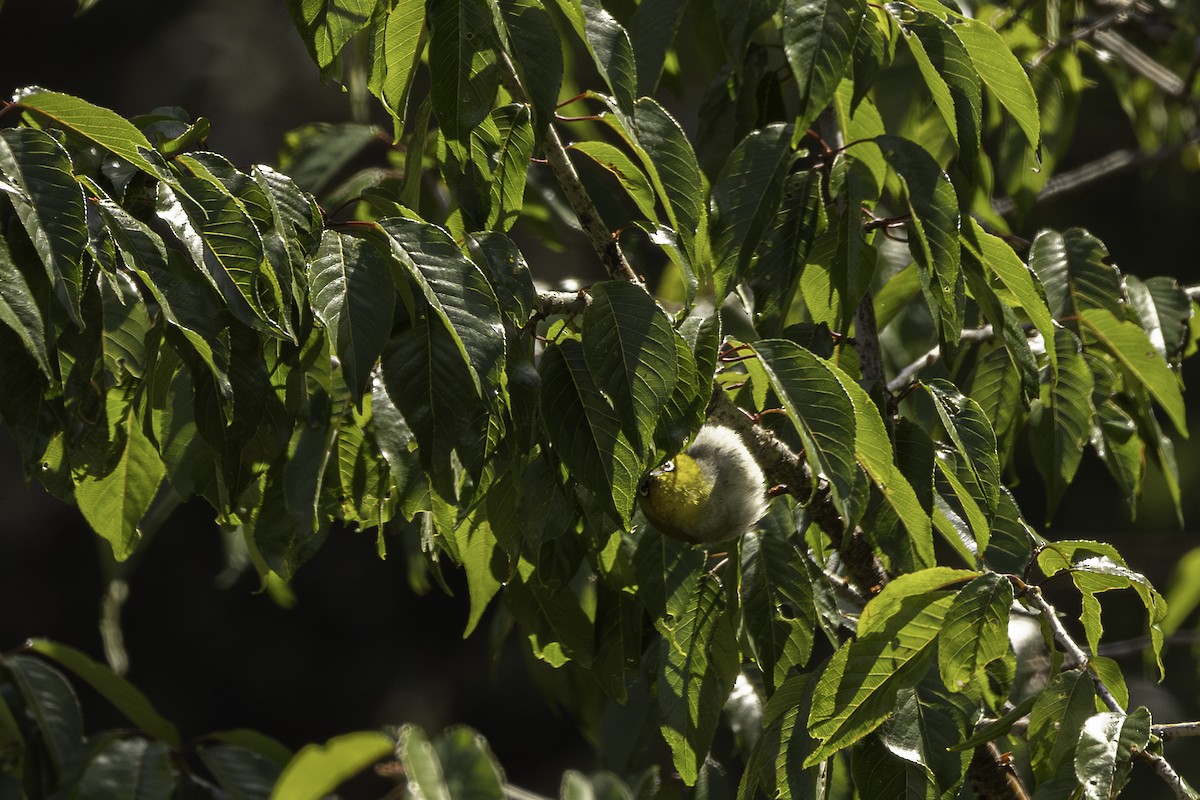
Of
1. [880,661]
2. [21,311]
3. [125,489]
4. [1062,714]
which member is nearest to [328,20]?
[21,311]

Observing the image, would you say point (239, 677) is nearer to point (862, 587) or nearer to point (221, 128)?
point (221, 128)

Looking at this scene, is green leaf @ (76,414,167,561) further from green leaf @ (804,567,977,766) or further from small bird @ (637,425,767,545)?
green leaf @ (804,567,977,766)

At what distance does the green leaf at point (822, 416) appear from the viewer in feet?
2.14

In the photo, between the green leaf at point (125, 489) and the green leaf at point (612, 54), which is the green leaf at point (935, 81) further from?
the green leaf at point (125, 489)

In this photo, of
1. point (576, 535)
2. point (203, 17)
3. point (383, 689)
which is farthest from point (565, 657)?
point (203, 17)

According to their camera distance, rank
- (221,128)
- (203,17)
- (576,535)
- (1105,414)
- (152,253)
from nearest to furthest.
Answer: (152,253)
(576,535)
(1105,414)
(221,128)
(203,17)

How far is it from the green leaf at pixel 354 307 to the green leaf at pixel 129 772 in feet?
1.46

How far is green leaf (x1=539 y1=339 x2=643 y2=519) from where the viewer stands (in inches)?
25.8

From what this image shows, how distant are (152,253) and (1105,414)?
73 centimetres

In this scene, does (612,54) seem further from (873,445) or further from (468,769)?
(468,769)

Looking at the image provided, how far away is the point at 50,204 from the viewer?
559 mm

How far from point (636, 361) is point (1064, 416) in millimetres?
433

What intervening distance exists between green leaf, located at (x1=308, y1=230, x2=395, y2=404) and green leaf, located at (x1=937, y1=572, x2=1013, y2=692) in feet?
1.07

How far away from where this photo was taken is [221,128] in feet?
14.8
